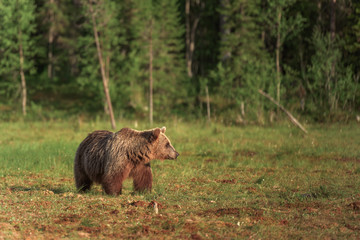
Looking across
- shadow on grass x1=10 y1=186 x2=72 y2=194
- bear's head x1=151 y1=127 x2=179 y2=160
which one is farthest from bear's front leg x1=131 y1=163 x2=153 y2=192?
shadow on grass x1=10 y1=186 x2=72 y2=194

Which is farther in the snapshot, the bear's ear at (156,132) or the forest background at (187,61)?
the forest background at (187,61)

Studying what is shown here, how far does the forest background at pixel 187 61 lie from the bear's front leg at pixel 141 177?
16.1m

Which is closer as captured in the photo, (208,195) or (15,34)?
(208,195)

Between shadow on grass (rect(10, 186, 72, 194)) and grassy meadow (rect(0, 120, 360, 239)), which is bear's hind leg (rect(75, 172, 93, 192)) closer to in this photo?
shadow on grass (rect(10, 186, 72, 194))

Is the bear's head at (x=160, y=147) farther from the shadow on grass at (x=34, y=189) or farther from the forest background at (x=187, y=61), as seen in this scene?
the forest background at (x=187, y=61)

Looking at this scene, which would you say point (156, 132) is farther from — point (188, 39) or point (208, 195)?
point (188, 39)

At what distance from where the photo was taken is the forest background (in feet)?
87.0

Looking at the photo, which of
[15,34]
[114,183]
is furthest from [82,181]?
[15,34]

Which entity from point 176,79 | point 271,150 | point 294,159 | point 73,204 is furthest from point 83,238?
point 176,79

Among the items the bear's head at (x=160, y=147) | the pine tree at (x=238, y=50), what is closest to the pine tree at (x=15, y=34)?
the pine tree at (x=238, y=50)

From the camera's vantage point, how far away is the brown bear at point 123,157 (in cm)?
959

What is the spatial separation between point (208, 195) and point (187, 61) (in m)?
32.0

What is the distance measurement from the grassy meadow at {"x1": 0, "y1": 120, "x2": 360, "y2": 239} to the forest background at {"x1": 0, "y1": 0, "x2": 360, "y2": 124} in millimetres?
7466

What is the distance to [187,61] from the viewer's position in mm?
41469
